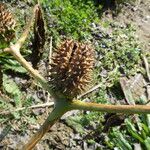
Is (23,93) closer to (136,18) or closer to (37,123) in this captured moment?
(37,123)

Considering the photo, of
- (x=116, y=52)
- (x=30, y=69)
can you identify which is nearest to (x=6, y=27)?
(x=30, y=69)

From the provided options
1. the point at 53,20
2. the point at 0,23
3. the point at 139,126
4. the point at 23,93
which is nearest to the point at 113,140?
the point at 139,126

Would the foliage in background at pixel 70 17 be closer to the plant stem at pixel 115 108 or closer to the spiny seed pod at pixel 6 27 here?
the spiny seed pod at pixel 6 27

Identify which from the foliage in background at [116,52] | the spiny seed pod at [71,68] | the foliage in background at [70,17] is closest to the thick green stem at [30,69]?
the spiny seed pod at [71,68]

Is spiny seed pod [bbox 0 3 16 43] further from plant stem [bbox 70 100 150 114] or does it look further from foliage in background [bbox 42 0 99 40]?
foliage in background [bbox 42 0 99 40]

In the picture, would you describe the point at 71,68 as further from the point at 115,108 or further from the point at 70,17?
the point at 70,17

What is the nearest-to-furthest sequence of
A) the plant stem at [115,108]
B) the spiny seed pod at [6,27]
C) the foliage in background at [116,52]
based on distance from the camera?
the plant stem at [115,108]
the spiny seed pod at [6,27]
the foliage in background at [116,52]

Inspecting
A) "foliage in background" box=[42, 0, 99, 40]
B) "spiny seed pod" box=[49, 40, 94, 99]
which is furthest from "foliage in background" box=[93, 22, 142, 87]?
"spiny seed pod" box=[49, 40, 94, 99]

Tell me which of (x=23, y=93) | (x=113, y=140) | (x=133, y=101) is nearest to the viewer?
(x=113, y=140)

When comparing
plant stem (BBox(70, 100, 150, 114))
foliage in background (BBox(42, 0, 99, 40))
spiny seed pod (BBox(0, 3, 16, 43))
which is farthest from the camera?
foliage in background (BBox(42, 0, 99, 40))
